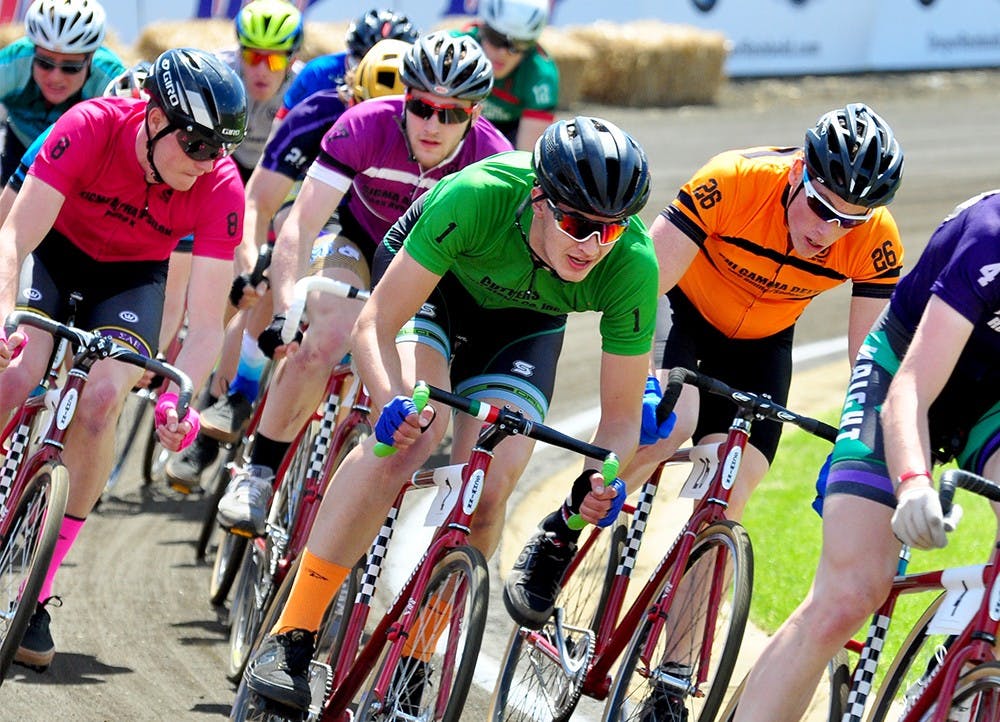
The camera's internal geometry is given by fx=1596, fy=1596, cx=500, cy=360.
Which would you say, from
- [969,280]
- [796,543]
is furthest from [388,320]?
[796,543]

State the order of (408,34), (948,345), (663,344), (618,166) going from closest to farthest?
→ (948,345) → (618,166) → (663,344) → (408,34)

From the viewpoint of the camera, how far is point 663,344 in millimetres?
6387

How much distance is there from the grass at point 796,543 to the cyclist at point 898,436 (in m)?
2.27

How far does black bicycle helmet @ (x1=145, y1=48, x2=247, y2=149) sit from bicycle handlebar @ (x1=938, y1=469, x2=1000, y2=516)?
114 inches

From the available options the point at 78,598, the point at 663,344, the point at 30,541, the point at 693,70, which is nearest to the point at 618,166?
the point at 663,344

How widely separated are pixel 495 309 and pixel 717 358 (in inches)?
47.8

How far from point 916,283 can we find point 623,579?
70.5 inches

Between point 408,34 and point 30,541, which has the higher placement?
point 408,34

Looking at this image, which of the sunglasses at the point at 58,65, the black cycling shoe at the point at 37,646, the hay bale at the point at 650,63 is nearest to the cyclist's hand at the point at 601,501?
the black cycling shoe at the point at 37,646

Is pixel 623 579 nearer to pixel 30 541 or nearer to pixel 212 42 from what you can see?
pixel 30 541

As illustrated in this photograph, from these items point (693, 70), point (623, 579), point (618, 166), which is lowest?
point (623, 579)

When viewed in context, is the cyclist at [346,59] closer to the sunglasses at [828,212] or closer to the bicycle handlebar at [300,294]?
the bicycle handlebar at [300,294]

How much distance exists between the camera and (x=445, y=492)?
16.6ft

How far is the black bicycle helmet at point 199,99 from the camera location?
18.5 feet
